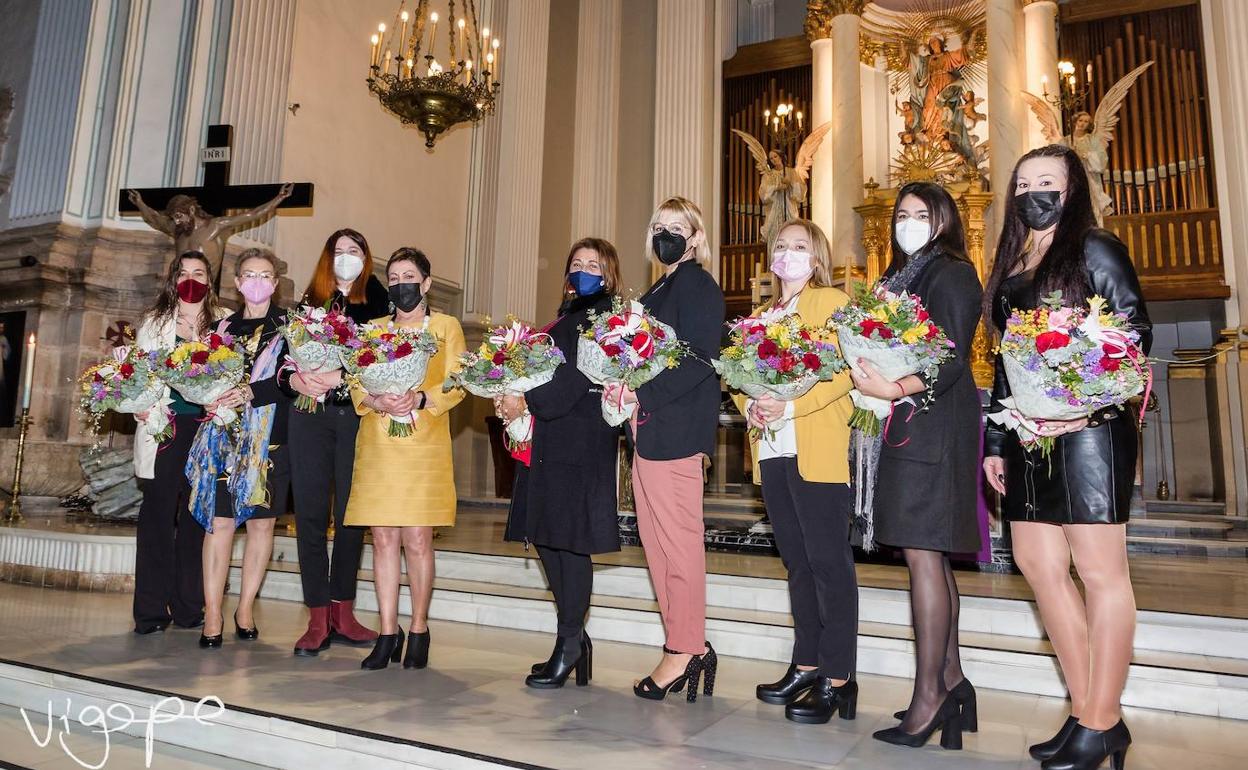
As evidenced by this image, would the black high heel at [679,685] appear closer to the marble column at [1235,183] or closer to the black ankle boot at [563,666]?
the black ankle boot at [563,666]

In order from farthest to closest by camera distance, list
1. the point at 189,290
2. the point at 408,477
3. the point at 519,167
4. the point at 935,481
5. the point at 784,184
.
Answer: the point at 784,184, the point at 519,167, the point at 189,290, the point at 408,477, the point at 935,481

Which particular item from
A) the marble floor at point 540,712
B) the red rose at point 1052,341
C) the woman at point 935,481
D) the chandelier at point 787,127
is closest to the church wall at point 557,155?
the chandelier at point 787,127

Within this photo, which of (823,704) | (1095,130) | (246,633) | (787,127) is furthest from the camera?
(787,127)

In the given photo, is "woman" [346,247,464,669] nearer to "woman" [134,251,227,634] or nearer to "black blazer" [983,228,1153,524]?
"woman" [134,251,227,634]

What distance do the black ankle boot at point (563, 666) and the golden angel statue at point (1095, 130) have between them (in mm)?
8553

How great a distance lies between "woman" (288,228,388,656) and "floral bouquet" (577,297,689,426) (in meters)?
1.21

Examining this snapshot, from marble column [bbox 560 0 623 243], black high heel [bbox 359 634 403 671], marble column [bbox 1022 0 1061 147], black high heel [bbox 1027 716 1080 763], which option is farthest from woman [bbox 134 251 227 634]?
marble column [bbox 1022 0 1061 147]

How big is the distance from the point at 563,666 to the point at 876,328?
1.56 m

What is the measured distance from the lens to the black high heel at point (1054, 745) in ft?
6.76

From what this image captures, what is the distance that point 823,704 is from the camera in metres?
2.46

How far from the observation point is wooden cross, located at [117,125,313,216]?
6.53m

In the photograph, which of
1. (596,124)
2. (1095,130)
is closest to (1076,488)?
(1095,130)

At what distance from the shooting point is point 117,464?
5938 millimetres

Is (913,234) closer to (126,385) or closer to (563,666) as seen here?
(563,666)
